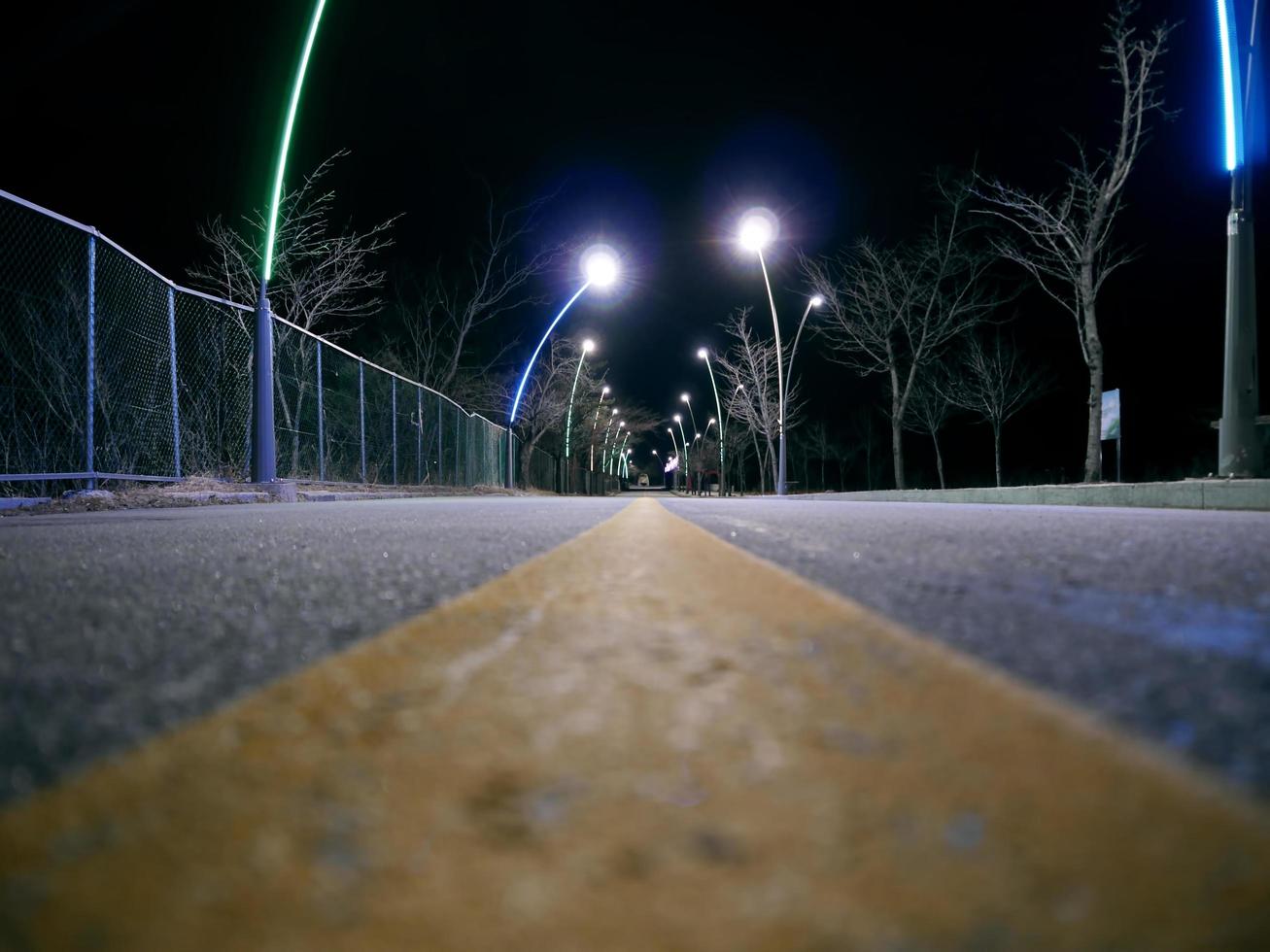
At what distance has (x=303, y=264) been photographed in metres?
21.9

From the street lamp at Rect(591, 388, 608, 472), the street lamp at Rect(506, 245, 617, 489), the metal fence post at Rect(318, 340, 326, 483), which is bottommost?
the metal fence post at Rect(318, 340, 326, 483)

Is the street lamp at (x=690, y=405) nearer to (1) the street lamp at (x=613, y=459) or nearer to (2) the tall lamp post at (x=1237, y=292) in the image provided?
(1) the street lamp at (x=613, y=459)

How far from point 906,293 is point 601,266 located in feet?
39.9

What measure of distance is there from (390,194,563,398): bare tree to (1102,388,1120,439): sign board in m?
21.7

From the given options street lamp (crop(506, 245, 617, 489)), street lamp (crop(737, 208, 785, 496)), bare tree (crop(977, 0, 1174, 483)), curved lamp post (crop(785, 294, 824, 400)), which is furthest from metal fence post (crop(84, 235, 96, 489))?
curved lamp post (crop(785, 294, 824, 400))

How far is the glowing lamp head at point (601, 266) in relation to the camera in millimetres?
31234

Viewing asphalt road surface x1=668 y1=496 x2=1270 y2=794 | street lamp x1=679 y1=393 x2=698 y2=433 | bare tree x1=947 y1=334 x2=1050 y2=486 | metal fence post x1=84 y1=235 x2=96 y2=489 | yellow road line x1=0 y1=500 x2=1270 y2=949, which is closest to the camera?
yellow road line x1=0 y1=500 x2=1270 y2=949

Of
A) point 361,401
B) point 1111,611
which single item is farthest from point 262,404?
point 1111,611

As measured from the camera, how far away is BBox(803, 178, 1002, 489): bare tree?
102 ft

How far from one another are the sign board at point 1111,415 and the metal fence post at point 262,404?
Answer: 17.3 metres

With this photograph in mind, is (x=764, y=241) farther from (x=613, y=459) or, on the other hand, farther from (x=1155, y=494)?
(x=613, y=459)

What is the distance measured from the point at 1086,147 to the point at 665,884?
858 inches

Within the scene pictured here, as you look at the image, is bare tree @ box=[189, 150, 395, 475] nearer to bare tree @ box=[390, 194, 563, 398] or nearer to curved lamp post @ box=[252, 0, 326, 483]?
curved lamp post @ box=[252, 0, 326, 483]

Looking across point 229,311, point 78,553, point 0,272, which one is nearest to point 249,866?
point 78,553
